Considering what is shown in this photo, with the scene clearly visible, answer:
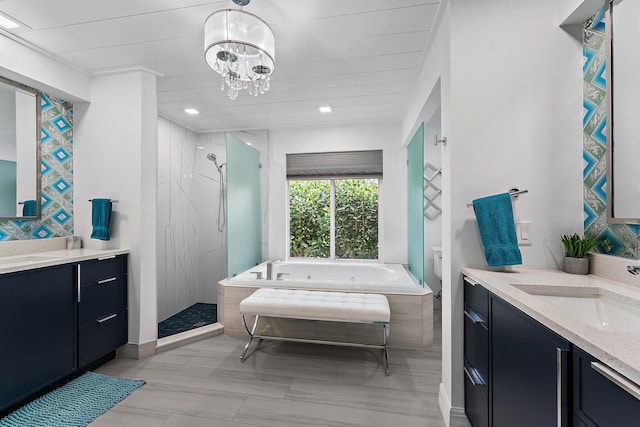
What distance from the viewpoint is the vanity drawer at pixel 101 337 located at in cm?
200

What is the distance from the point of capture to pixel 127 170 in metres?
2.33

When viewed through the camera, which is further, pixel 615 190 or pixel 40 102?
pixel 40 102

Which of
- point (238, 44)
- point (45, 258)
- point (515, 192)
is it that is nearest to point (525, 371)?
point (515, 192)

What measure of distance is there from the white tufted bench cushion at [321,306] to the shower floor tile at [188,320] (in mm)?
1106

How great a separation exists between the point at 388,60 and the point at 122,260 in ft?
8.73

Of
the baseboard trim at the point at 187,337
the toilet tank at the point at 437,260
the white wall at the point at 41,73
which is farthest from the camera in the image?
the toilet tank at the point at 437,260

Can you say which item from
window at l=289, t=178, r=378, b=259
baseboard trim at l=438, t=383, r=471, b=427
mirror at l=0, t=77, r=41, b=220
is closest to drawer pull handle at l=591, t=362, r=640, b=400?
baseboard trim at l=438, t=383, r=471, b=427

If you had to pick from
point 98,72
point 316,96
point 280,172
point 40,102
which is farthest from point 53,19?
point 280,172

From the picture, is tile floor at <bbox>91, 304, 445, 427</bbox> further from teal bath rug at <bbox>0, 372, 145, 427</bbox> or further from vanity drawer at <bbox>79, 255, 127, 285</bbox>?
vanity drawer at <bbox>79, 255, 127, 285</bbox>

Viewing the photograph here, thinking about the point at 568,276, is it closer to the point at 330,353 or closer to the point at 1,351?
the point at 330,353

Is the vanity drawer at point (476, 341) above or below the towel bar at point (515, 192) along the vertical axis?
below

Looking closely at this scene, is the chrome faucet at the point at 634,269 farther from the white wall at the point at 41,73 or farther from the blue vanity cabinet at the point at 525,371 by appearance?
the white wall at the point at 41,73

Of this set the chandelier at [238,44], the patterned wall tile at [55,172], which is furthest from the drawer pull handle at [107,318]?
the chandelier at [238,44]

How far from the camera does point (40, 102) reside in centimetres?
221
